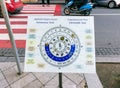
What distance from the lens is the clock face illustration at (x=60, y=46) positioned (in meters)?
2.98

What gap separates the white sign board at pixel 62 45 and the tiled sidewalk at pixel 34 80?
775 millimetres

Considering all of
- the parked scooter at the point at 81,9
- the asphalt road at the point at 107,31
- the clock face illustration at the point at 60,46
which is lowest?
the asphalt road at the point at 107,31

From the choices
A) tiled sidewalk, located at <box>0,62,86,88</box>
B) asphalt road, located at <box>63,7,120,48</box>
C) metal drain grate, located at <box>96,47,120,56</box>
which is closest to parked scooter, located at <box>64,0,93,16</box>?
asphalt road, located at <box>63,7,120,48</box>

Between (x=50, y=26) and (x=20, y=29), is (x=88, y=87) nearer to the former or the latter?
(x=50, y=26)

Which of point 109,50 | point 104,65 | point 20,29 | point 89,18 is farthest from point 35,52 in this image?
point 20,29

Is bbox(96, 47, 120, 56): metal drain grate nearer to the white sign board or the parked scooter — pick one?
the white sign board

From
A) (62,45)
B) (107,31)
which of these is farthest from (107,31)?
(62,45)

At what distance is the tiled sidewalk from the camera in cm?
377

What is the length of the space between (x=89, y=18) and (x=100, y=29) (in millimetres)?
5152

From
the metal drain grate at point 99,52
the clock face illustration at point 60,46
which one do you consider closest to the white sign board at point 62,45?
the clock face illustration at point 60,46

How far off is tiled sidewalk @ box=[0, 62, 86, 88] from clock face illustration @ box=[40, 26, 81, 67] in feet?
2.64

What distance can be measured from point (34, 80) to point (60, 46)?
4.03 feet

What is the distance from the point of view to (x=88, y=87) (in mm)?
3672

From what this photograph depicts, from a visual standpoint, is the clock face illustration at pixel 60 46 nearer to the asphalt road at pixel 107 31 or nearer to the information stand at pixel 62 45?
the information stand at pixel 62 45
